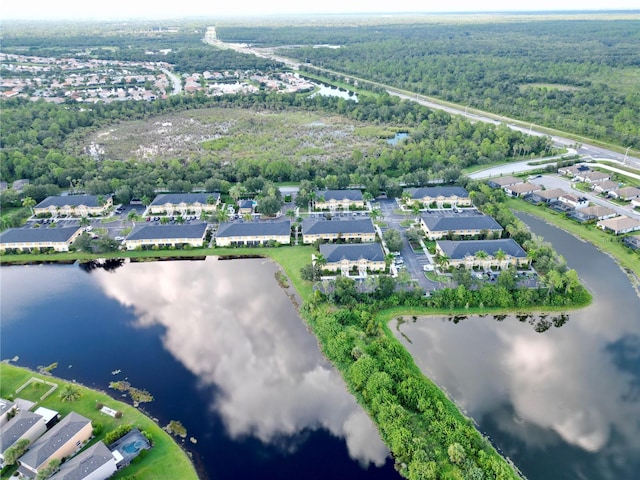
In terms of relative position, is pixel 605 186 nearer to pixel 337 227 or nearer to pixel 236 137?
pixel 337 227

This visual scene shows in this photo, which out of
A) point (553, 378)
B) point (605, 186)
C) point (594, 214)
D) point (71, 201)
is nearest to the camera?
point (553, 378)

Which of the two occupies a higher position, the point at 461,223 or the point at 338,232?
the point at 461,223

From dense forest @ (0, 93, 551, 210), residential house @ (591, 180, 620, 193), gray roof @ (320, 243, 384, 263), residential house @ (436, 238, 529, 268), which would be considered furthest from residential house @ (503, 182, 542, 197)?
gray roof @ (320, 243, 384, 263)

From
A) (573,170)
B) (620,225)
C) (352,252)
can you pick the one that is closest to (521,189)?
(573,170)

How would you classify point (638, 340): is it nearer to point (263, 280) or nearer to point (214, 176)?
point (263, 280)

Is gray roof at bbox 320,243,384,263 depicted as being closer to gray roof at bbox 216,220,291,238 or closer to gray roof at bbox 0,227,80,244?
gray roof at bbox 216,220,291,238

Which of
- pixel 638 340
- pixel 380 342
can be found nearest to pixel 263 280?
pixel 380 342

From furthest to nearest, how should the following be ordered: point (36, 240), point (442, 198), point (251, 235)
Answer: point (442, 198), point (251, 235), point (36, 240)
